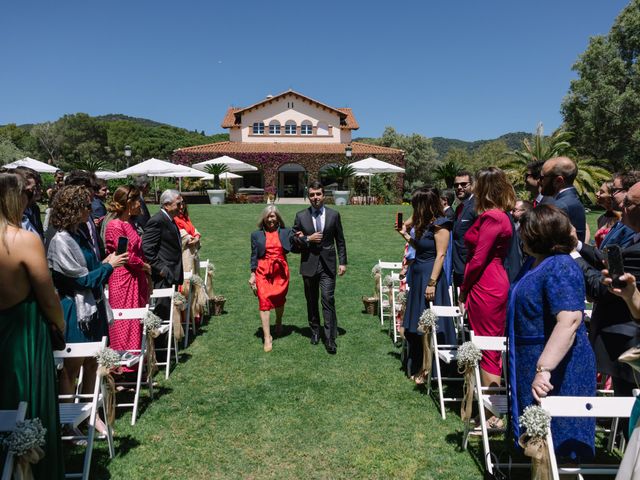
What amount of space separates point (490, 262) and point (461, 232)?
63.4 inches

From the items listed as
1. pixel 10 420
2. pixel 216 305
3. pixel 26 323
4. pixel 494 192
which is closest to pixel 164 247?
pixel 216 305

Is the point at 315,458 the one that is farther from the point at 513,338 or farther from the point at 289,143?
the point at 289,143

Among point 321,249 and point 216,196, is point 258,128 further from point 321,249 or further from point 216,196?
point 321,249

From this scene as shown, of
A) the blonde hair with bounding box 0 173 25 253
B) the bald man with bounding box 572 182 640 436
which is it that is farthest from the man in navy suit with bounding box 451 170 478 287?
the blonde hair with bounding box 0 173 25 253

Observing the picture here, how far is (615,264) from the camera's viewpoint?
9.23ft

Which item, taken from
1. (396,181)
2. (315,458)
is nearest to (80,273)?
(315,458)

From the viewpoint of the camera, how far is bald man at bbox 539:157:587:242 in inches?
187

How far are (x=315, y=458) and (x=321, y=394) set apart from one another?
4.15 feet

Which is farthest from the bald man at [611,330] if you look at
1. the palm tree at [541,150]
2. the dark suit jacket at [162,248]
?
the palm tree at [541,150]

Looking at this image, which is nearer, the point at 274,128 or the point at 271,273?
the point at 271,273

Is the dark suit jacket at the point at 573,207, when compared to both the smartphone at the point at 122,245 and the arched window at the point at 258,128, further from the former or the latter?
the arched window at the point at 258,128

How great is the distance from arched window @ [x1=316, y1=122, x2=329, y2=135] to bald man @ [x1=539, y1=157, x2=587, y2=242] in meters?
43.0

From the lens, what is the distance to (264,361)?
6.43m

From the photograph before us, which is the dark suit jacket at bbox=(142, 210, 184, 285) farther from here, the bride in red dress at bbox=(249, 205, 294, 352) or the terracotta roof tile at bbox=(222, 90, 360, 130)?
the terracotta roof tile at bbox=(222, 90, 360, 130)
